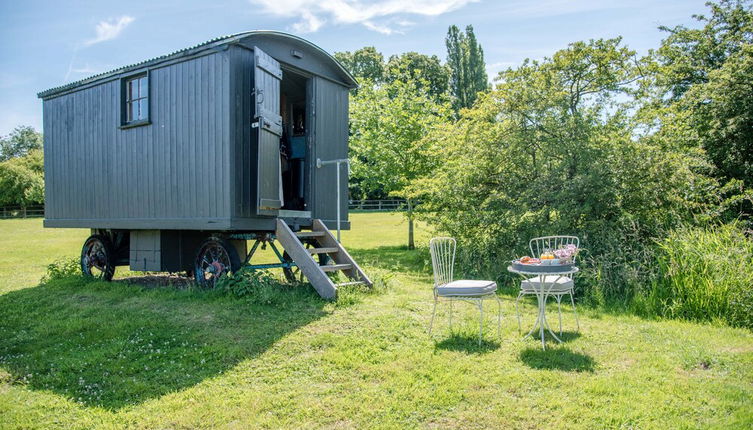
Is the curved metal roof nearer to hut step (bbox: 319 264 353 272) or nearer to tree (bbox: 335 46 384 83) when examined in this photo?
hut step (bbox: 319 264 353 272)

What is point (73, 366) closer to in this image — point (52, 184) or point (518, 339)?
point (518, 339)

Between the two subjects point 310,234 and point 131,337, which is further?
point 310,234

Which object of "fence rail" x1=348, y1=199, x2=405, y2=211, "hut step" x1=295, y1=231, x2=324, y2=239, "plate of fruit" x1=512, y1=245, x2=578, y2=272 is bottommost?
"plate of fruit" x1=512, y1=245, x2=578, y2=272

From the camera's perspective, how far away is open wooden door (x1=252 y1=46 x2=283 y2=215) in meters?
6.45

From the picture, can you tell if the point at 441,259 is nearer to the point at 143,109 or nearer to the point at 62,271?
the point at 143,109

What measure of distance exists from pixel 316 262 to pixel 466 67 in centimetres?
2928

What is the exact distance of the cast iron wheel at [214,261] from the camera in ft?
22.8

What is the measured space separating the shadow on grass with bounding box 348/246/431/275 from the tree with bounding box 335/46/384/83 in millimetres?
21943

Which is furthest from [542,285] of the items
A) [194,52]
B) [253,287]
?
[194,52]

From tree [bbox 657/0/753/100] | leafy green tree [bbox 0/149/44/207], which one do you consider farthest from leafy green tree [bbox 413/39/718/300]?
leafy green tree [bbox 0/149/44/207]

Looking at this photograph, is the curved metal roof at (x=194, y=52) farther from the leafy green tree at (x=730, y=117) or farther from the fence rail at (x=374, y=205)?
the fence rail at (x=374, y=205)

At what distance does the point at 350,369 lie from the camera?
3.99 m

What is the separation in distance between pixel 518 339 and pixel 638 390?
132 cm

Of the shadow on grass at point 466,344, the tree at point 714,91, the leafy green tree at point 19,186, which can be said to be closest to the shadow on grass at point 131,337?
the shadow on grass at point 466,344
